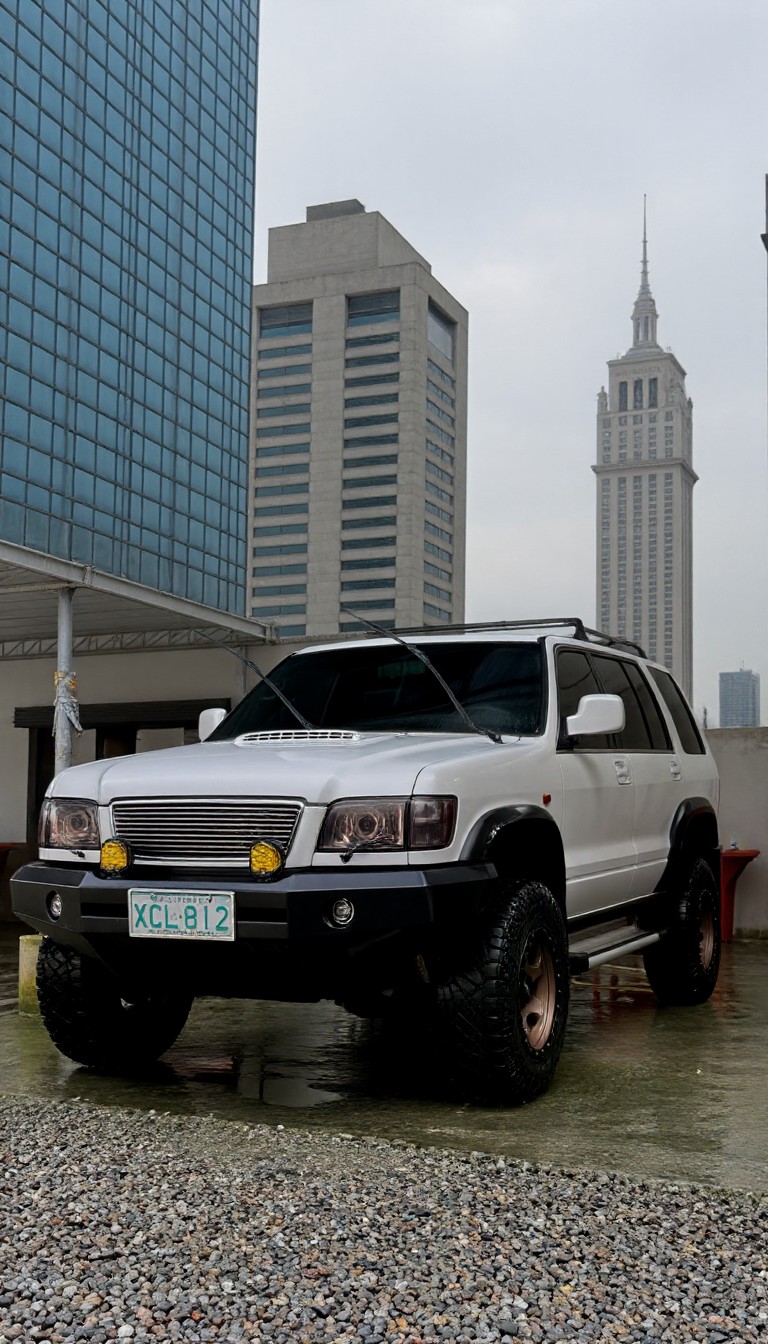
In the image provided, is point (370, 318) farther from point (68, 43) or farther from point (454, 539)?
point (68, 43)

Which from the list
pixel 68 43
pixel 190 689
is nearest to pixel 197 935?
pixel 190 689

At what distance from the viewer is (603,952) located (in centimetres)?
536

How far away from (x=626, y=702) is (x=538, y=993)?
6.94ft

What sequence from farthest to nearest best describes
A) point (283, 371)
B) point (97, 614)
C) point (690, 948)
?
point (283, 371) < point (97, 614) < point (690, 948)

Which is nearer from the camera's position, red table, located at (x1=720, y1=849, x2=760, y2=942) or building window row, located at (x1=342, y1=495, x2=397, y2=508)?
red table, located at (x1=720, y1=849, x2=760, y2=942)

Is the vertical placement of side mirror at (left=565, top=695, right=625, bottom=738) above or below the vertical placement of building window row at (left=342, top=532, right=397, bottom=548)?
below

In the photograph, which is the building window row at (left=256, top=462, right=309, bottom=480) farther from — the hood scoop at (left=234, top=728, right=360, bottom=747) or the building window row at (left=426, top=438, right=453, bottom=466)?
the hood scoop at (left=234, top=728, right=360, bottom=747)

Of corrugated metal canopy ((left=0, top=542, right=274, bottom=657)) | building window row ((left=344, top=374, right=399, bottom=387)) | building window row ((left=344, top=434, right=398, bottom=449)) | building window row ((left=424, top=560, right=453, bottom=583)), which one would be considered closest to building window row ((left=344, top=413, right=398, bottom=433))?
building window row ((left=344, top=434, right=398, bottom=449))

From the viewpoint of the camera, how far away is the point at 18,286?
2692cm

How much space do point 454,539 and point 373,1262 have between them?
15042cm

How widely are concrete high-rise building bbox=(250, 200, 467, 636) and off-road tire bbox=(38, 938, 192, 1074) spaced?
→ 135m

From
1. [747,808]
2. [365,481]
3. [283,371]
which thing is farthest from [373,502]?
[747,808]

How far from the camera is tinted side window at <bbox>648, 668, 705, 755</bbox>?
7160 mm

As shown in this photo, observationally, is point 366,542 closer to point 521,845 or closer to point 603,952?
point 603,952
